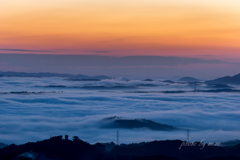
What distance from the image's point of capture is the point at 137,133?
35.6 meters

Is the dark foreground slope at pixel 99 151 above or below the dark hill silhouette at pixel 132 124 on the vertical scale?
below

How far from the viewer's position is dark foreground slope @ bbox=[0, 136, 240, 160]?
48.2 ft

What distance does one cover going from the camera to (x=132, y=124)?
130 feet

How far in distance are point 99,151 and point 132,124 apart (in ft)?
77.6

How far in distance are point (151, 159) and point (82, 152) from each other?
11.8 feet

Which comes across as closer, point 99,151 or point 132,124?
point 99,151

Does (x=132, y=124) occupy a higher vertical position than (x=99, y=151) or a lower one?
higher

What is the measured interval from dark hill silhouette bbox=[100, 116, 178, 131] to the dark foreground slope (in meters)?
19.5

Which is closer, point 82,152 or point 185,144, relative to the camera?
point 82,152

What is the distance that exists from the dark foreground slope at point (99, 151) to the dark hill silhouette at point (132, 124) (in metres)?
19.5

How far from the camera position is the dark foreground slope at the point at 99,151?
1470 centimetres

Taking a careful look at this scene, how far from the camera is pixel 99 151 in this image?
16094 millimetres

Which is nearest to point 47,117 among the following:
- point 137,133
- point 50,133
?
point 50,133

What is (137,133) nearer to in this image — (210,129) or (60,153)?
(210,129)
